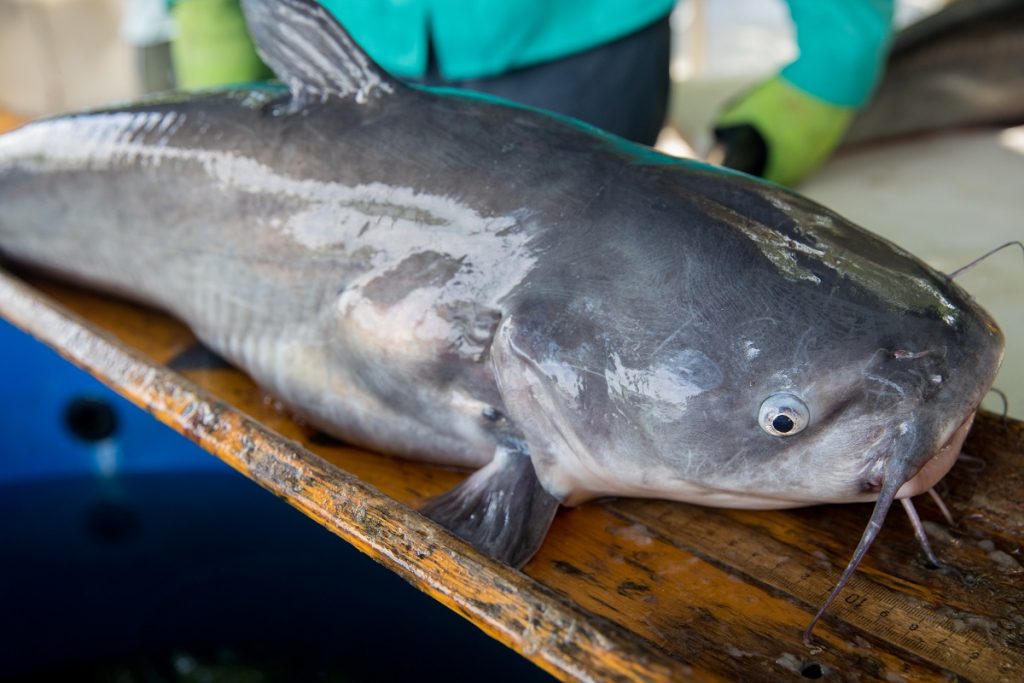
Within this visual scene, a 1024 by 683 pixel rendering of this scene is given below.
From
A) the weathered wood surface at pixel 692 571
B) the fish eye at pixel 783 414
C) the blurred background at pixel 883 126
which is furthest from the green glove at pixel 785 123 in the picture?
the fish eye at pixel 783 414

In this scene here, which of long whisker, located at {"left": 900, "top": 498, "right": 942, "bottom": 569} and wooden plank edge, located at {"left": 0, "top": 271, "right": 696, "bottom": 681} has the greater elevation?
long whisker, located at {"left": 900, "top": 498, "right": 942, "bottom": 569}

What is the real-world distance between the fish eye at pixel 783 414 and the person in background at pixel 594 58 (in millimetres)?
1333

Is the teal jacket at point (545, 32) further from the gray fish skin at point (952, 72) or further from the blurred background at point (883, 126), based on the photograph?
the gray fish skin at point (952, 72)

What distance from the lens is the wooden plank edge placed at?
3.12ft

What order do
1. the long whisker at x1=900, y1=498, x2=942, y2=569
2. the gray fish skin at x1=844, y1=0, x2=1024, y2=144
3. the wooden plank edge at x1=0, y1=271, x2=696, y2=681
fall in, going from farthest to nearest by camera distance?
the gray fish skin at x1=844, y1=0, x2=1024, y2=144
the long whisker at x1=900, y1=498, x2=942, y2=569
the wooden plank edge at x1=0, y1=271, x2=696, y2=681

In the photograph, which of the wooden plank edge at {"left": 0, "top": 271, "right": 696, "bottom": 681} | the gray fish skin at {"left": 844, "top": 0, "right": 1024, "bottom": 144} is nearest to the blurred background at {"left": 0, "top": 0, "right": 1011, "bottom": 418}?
the gray fish skin at {"left": 844, "top": 0, "right": 1024, "bottom": 144}

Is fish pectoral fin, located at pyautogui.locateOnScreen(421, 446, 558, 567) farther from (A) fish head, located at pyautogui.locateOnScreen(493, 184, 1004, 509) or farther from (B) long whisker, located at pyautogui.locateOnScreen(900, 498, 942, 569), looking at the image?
(B) long whisker, located at pyautogui.locateOnScreen(900, 498, 942, 569)

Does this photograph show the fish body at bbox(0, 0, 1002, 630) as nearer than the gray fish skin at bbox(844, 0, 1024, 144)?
Yes

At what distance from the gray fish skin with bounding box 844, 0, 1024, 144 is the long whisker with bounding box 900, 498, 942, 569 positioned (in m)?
1.96

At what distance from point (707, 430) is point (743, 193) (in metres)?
0.34

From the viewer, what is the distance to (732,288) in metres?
1.20

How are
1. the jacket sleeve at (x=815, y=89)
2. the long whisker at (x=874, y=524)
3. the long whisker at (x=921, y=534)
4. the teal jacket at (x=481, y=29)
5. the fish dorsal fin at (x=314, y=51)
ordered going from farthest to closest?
the jacket sleeve at (x=815, y=89) < the teal jacket at (x=481, y=29) < the fish dorsal fin at (x=314, y=51) < the long whisker at (x=921, y=534) < the long whisker at (x=874, y=524)

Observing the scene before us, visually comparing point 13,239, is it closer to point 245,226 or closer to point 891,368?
point 245,226

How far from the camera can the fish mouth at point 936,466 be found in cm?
116
